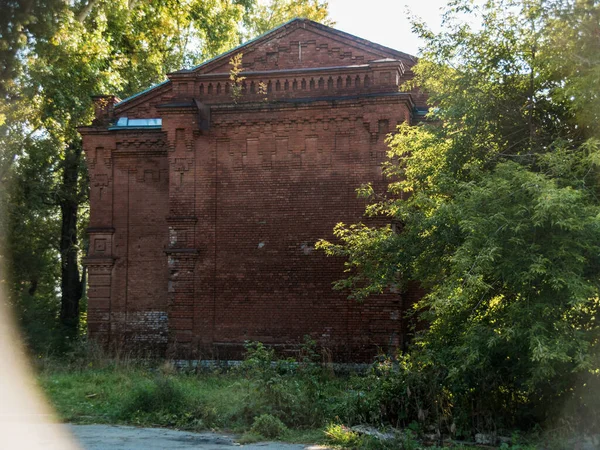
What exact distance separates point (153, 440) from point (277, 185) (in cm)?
812

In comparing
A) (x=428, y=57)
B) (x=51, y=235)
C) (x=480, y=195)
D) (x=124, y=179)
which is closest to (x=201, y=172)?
(x=124, y=179)

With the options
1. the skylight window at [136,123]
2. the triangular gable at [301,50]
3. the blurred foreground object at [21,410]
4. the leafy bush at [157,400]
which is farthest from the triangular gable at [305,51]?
the leafy bush at [157,400]

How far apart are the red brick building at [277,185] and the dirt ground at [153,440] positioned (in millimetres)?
5988

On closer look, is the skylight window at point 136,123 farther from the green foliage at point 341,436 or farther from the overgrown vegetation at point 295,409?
the green foliage at point 341,436

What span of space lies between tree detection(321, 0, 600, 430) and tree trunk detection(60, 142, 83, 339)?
1813 cm

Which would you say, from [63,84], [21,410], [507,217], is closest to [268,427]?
[507,217]

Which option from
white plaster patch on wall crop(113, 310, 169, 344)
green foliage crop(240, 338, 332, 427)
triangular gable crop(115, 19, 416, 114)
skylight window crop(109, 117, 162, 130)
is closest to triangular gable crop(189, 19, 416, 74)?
triangular gable crop(115, 19, 416, 114)

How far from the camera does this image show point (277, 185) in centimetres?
1655

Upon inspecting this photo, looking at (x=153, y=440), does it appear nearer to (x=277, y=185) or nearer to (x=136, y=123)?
(x=277, y=185)

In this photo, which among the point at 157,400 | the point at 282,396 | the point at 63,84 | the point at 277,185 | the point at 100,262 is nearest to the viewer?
the point at 282,396

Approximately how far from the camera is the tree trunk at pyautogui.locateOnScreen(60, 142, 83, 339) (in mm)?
27906

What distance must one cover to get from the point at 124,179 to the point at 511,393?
12.1 metres

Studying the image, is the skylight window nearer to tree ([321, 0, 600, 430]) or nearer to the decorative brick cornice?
the decorative brick cornice

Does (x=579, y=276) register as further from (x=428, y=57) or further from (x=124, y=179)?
(x=124, y=179)
